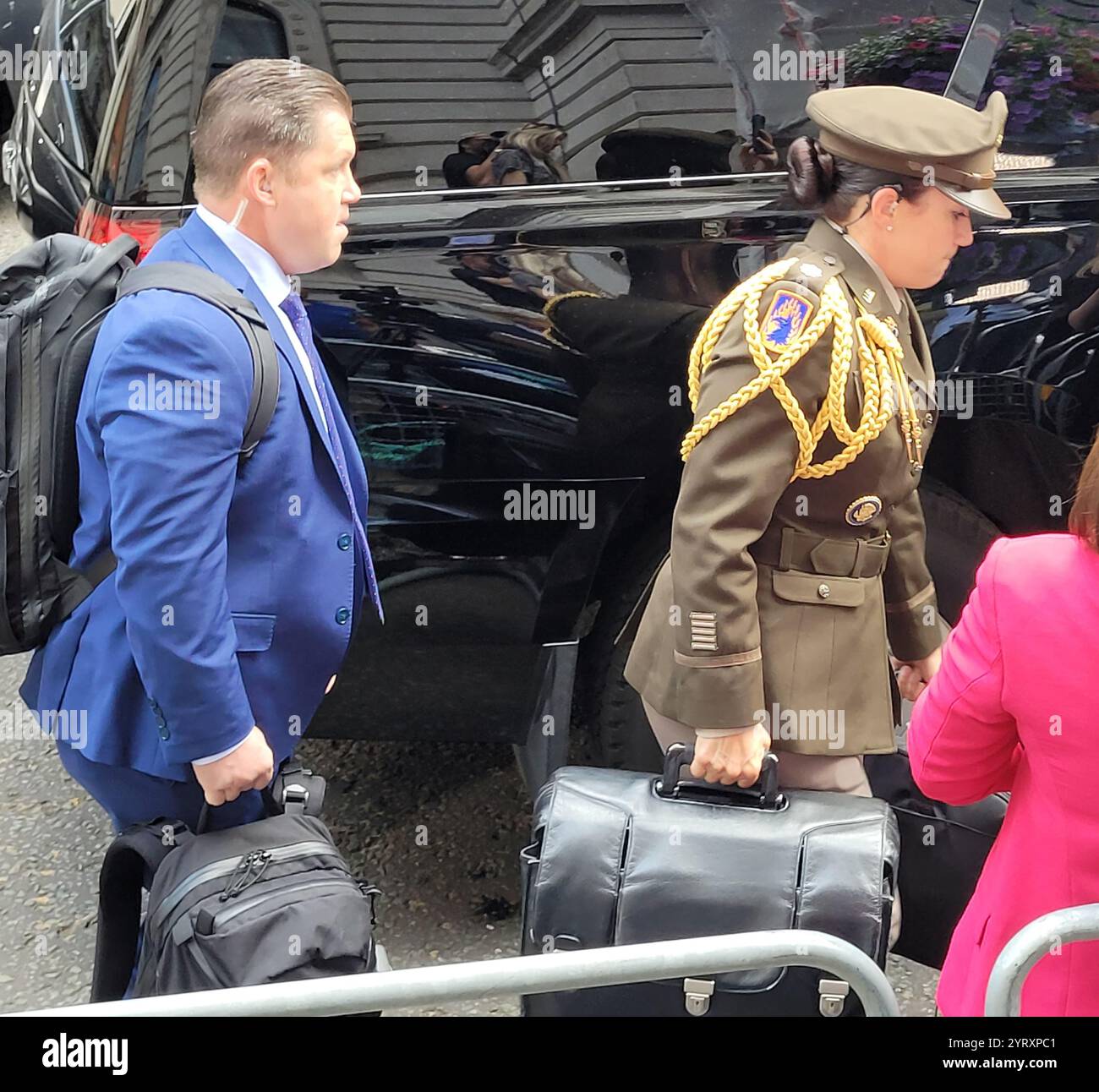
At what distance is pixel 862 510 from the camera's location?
6.91ft

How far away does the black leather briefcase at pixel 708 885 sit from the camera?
1854 mm

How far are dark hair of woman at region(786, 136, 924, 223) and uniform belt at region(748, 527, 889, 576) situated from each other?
48 cm

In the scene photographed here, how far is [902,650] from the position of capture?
2.37 meters

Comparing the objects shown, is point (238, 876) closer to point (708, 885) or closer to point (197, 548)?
point (197, 548)

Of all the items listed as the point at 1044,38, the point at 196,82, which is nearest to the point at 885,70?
the point at 1044,38

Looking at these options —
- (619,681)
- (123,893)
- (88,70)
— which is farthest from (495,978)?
(88,70)

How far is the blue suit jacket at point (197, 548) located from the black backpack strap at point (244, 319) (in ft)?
0.05

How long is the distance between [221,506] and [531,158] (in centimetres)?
100

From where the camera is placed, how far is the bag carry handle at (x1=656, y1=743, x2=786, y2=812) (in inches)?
77.4

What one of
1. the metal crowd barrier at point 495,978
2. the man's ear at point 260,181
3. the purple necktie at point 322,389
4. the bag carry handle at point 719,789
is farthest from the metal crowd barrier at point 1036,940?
the man's ear at point 260,181

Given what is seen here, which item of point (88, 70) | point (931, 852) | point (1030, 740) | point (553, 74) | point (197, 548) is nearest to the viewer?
point (1030, 740)

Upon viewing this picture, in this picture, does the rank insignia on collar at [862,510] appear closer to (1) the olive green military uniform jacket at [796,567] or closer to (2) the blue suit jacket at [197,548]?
(1) the olive green military uniform jacket at [796,567]

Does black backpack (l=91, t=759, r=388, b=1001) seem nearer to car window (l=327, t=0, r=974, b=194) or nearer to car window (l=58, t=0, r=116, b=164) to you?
car window (l=327, t=0, r=974, b=194)
